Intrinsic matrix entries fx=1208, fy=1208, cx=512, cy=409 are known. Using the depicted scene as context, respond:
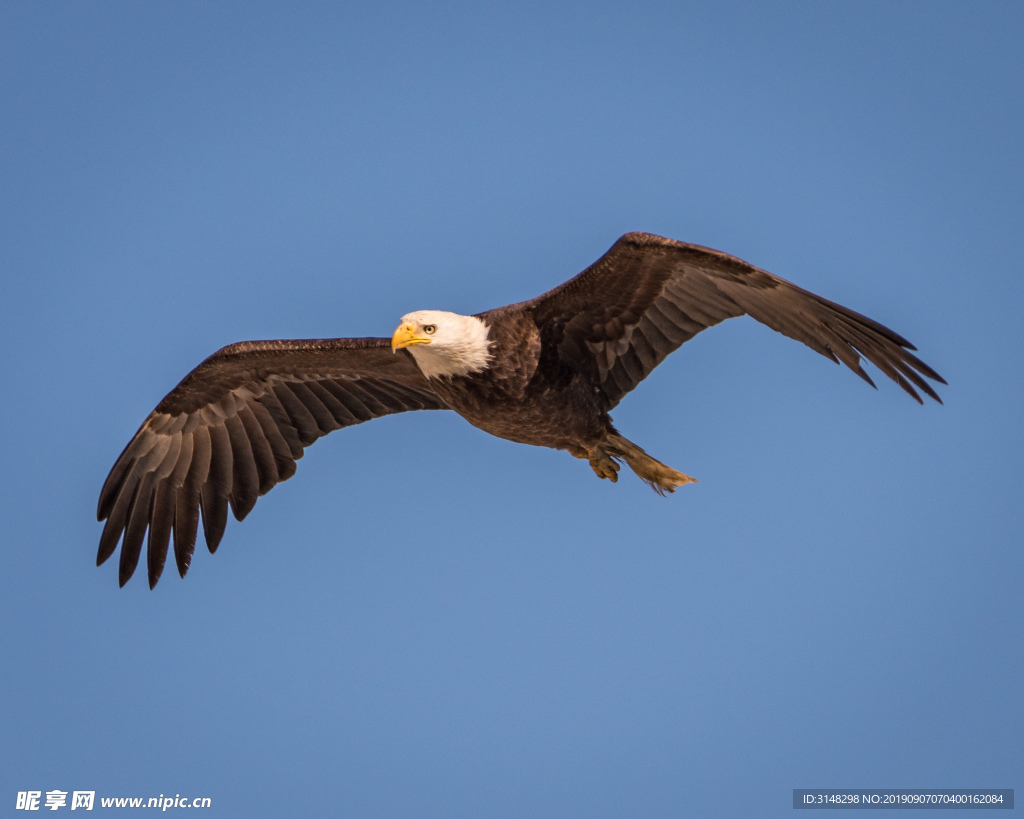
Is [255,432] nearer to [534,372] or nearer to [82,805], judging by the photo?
[534,372]

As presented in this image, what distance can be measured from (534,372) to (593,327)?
0.76 m

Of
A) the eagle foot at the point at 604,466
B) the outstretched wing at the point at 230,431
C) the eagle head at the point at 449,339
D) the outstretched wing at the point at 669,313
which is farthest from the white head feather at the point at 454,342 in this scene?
the eagle foot at the point at 604,466

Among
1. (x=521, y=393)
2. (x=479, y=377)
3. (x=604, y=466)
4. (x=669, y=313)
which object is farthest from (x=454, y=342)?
(x=604, y=466)

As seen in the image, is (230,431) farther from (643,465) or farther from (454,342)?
(643,465)

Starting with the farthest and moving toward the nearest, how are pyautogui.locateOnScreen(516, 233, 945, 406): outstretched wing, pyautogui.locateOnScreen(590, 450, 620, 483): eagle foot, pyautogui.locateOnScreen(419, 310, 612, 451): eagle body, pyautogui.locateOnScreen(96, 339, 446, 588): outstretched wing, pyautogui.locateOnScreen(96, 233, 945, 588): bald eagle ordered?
1. pyautogui.locateOnScreen(96, 339, 446, 588): outstretched wing
2. pyautogui.locateOnScreen(590, 450, 620, 483): eagle foot
3. pyautogui.locateOnScreen(419, 310, 612, 451): eagle body
4. pyautogui.locateOnScreen(96, 233, 945, 588): bald eagle
5. pyautogui.locateOnScreen(516, 233, 945, 406): outstretched wing

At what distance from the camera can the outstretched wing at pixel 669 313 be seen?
9.62 metres

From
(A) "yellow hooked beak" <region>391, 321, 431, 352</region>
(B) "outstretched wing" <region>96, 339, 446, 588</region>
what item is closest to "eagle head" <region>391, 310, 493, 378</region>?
(A) "yellow hooked beak" <region>391, 321, 431, 352</region>

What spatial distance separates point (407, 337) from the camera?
10.0m

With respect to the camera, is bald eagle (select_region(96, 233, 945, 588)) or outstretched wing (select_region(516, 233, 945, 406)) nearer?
outstretched wing (select_region(516, 233, 945, 406))

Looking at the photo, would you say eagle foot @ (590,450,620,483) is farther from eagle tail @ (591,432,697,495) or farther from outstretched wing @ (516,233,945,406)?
outstretched wing @ (516,233,945,406)

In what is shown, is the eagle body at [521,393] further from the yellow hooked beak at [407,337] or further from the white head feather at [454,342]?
the yellow hooked beak at [407,337]

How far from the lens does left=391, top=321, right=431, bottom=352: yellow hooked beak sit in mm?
9977

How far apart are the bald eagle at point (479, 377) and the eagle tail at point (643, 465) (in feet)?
0.04

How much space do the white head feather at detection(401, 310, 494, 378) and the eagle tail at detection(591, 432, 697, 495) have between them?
5.86 ft
